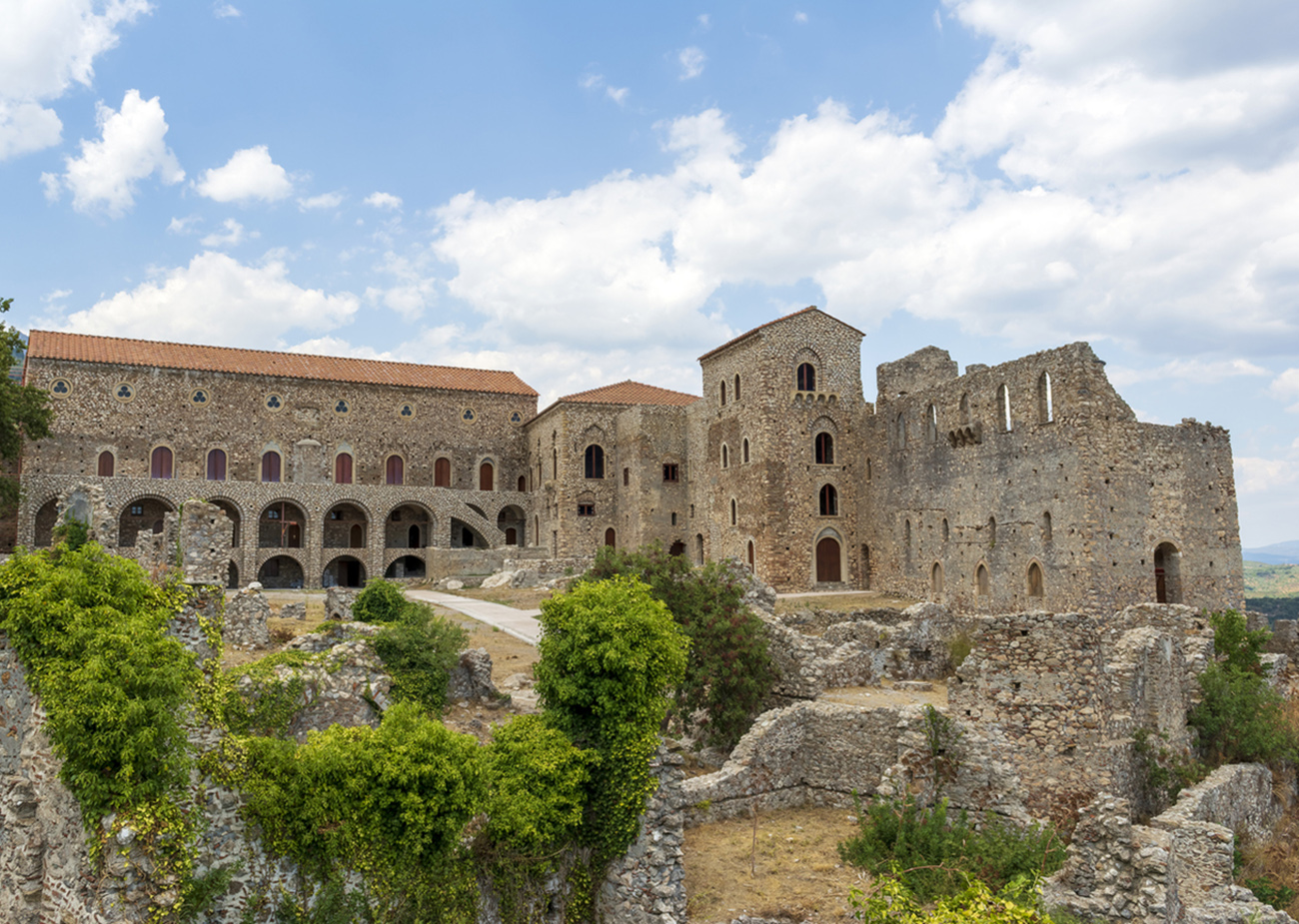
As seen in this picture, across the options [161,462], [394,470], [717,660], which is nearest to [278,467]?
[161,462]

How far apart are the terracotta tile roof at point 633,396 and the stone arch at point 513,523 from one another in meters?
7.28

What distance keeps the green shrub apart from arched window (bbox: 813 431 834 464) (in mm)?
19608

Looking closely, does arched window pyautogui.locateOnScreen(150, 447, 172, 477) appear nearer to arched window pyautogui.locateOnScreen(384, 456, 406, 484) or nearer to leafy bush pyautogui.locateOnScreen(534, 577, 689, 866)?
arched window pyautogui.locateOnScreen(384, 456, 406, 484)

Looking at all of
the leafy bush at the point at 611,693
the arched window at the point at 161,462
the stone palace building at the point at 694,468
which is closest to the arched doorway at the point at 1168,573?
the stone palace building at the point at 694,468

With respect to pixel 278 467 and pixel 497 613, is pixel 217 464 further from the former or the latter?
pixel 497 613

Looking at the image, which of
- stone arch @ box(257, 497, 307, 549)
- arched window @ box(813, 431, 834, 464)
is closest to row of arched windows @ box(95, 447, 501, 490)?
stone arch @ box(257, 497, 307, 549)

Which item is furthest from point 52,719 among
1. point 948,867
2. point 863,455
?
point 863,455

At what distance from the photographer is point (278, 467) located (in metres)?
42.0

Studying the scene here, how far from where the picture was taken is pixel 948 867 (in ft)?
27.7

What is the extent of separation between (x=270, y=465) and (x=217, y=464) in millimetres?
2294

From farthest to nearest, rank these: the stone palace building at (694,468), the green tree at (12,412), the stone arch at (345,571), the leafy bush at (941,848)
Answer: the stone arch at (345,571) → the green tree at (12,412) → the stone palace building at (694,468) → the leafy bush at (941,848)

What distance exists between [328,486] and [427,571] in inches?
250

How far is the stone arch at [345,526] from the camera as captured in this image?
42.7 m

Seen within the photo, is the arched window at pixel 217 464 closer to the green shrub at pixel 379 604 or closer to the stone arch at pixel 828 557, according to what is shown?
the green shrub at pixel 379 604
